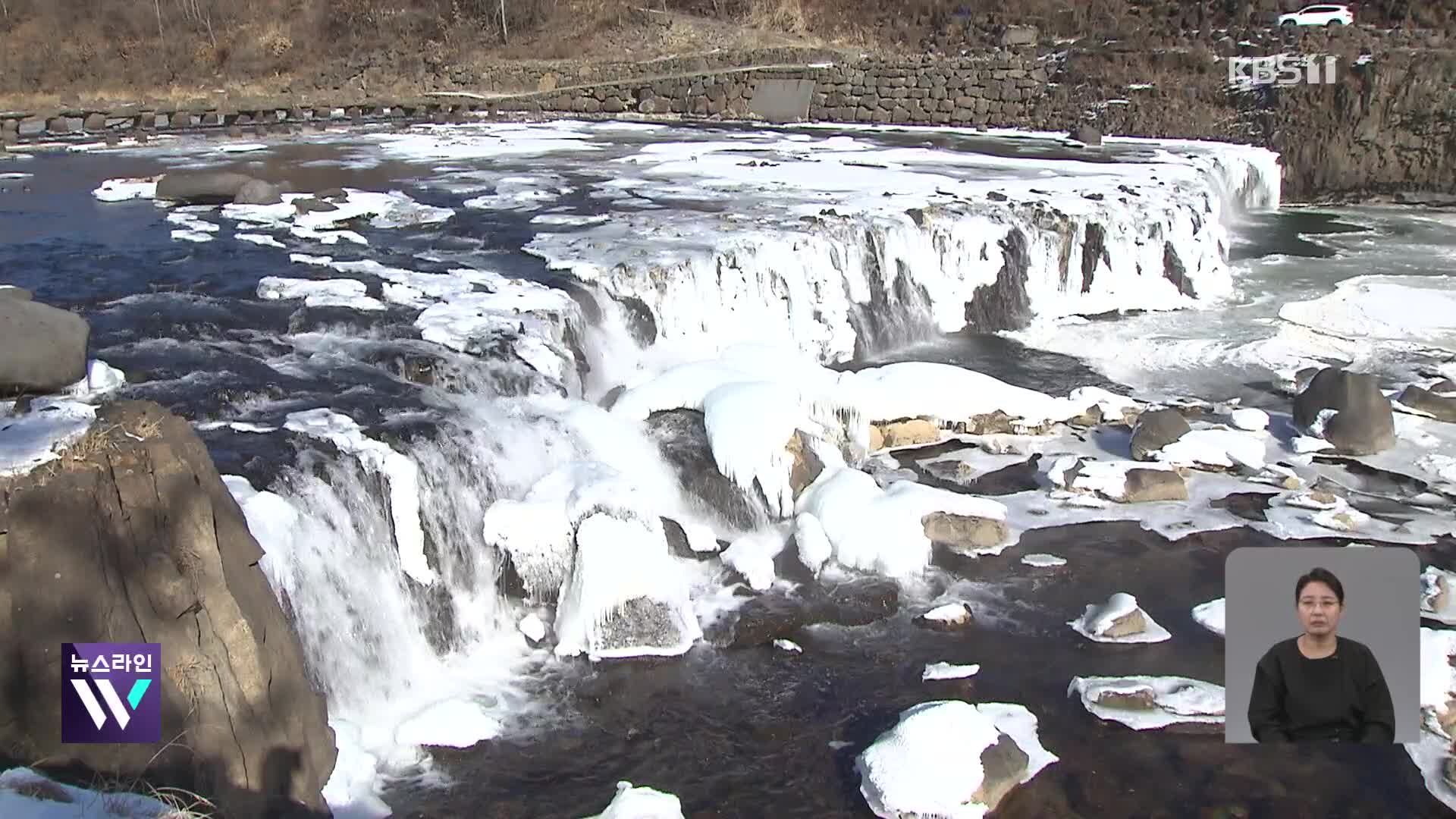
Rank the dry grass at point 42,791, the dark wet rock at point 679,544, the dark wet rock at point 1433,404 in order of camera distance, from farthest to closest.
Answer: the dark wet rock at point 1433,404 → the dark wet rock at point 679,544 → the dry grass at point 42,791

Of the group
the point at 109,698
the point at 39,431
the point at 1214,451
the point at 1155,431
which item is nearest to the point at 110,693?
the point at 109,698

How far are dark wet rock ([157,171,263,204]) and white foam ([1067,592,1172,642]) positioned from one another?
10641 millimetres

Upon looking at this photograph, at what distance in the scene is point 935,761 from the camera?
5375 mm

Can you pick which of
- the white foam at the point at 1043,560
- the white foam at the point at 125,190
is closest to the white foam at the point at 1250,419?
the white foam at the point at 1043,560

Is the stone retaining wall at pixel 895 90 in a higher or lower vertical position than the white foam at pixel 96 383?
higher

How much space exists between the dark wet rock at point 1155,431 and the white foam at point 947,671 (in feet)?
11.2

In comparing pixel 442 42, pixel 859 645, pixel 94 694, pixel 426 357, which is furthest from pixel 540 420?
pixel 442 42

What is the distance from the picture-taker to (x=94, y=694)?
4.41 m

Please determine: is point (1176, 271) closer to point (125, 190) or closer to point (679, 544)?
point (679, 544)

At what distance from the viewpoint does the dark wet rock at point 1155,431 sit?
9.13m

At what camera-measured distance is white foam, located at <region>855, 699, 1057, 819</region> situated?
5.24 m

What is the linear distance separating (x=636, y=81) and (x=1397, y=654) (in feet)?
75.3

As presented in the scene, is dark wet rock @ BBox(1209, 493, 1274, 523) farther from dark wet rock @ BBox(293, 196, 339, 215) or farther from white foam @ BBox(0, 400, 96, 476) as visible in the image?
dark wet rock @ BBox(293, 196, 339, 215)

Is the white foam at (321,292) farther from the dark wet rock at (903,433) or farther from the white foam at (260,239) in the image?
the dark wet rock at (903,433)
